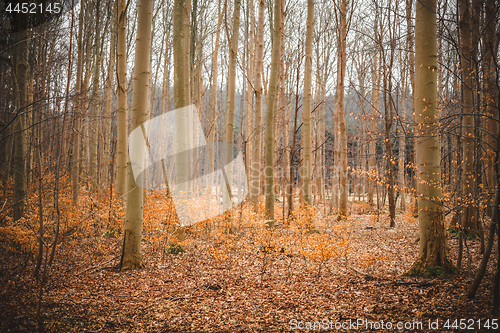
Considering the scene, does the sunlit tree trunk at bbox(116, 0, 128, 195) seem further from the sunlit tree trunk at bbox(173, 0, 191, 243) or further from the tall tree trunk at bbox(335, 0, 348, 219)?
the tall tree trunk at bbox(335, 0, 348, 219)

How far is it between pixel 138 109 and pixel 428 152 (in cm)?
464

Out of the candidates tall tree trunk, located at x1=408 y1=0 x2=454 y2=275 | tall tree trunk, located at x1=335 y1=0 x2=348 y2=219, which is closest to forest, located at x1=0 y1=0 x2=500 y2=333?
tall tree trunk, located at x1=408 y1=0 x2=454 y2=275

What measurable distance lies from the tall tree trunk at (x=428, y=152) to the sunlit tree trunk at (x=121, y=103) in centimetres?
542

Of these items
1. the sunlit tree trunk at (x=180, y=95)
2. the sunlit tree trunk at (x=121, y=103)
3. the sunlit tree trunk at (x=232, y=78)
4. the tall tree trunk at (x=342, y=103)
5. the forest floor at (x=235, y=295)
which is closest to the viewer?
the forest floor at (x=235, y=295)

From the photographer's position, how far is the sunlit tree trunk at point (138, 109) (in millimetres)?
4805

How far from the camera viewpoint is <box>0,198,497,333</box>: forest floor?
3.07m

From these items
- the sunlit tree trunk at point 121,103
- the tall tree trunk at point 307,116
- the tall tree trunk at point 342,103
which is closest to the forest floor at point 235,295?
the sunlit tree trunk at point 121,103

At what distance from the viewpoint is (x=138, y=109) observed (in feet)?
15.9

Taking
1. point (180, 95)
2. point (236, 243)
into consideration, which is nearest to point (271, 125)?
point (180, 95)

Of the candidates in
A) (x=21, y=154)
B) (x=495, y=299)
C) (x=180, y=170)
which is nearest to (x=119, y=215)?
(x=180, y=170)

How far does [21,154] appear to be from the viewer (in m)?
6.12

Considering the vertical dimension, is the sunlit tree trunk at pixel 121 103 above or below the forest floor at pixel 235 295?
above

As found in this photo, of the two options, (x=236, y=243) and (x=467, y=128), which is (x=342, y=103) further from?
(x=236, y=243)

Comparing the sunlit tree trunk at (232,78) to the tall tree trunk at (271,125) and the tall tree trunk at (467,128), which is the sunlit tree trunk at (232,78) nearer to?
the tall tree trunk at (271,125)
